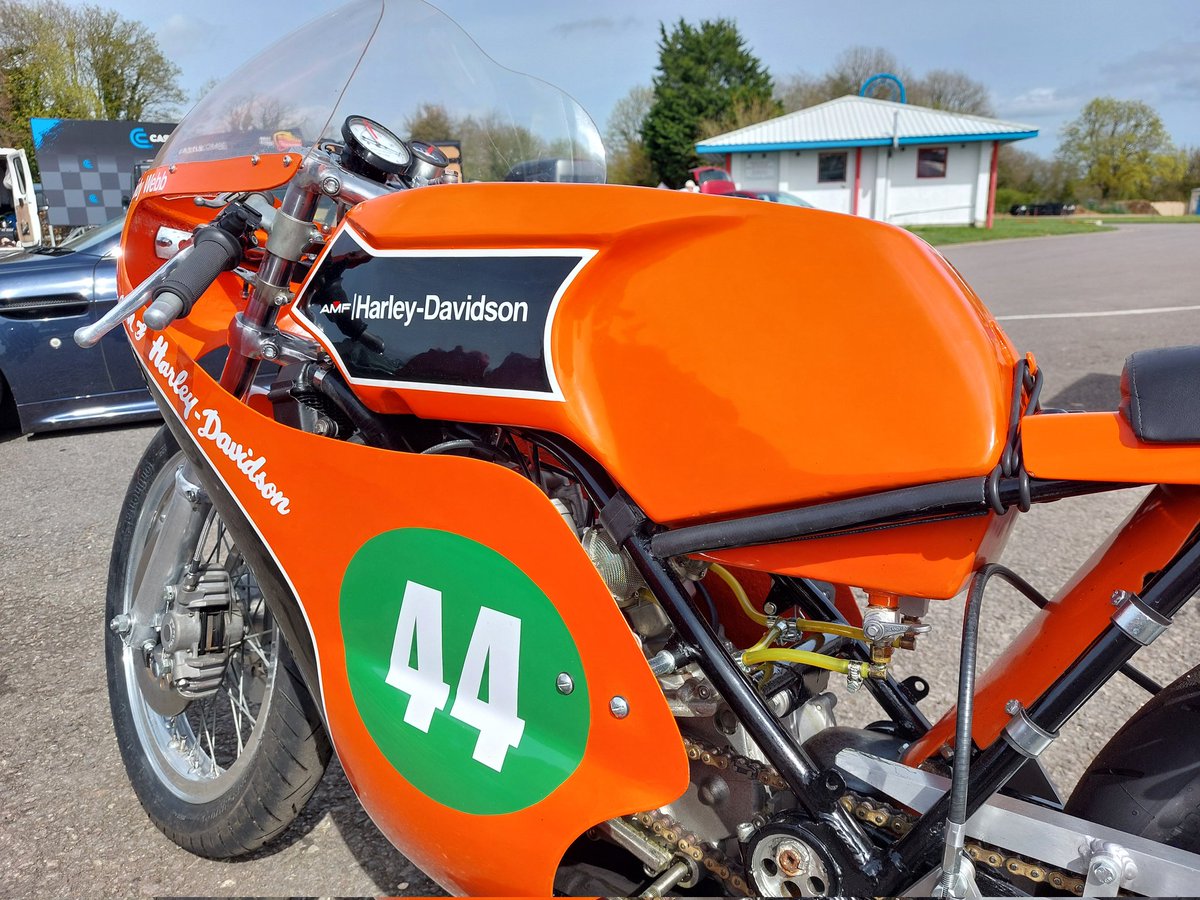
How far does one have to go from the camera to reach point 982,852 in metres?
1.19

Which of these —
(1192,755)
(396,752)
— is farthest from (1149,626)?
(396,752)

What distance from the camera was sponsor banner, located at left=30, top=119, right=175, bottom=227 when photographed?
16859 millimetres

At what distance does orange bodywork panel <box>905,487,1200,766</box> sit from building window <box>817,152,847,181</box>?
40205 millimetres

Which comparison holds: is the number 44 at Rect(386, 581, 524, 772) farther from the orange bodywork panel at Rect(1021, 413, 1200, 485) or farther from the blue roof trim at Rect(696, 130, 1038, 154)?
the blue roof trim at Rect(696, 130, 1038, 154)

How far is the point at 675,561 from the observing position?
1288mm

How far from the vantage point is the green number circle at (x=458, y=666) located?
4.23 ft

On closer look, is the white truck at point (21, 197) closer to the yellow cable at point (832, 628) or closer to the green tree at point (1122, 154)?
the yellow cable at point (832, 628)

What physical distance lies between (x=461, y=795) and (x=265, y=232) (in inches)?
45.2

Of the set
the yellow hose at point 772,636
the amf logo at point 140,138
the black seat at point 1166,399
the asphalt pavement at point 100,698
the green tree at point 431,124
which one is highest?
the amf logo at point 140,138

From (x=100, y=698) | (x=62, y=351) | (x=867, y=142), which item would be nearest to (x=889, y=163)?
(x=867, y=142)

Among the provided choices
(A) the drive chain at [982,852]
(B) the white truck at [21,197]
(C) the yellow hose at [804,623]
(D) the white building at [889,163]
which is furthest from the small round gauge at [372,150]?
(D) the white building at [889,163]

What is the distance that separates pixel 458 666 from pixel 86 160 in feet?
62.4

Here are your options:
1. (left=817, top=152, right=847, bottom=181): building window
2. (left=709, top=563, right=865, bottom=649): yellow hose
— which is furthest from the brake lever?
(left=817, top=152, right=847, bottom=181): building window

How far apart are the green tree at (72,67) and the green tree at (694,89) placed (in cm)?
2222
